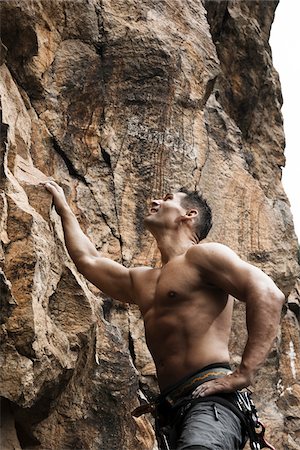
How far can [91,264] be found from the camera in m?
5.87

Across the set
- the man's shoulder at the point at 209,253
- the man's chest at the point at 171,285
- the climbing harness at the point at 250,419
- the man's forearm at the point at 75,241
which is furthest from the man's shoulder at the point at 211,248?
the man's forearm at the point at 75,241

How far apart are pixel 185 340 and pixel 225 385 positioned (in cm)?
47

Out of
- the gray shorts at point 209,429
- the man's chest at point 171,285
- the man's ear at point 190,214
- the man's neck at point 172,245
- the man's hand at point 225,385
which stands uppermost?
the man's ear at point 190,214

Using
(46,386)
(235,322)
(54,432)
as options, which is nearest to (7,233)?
(46,386)

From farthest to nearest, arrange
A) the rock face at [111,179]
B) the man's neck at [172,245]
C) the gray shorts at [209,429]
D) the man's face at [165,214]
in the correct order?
the rock face at [111,179], the man's face at [165,214], the man's neck at [172,245], the gray shorts at [209,429]

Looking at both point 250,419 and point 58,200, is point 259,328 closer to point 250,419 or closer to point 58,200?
point 250,419

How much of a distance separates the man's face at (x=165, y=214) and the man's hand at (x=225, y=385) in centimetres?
137

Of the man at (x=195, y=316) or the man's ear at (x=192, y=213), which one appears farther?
the man's ear at (x=192, y=213)

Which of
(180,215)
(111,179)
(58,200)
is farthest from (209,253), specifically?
(111,179)

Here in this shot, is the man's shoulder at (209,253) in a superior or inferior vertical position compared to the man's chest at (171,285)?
superior

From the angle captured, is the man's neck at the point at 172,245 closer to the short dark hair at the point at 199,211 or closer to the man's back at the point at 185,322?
the short dark hair at the point at 199,211

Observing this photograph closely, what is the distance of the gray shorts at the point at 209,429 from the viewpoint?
13.9 feet

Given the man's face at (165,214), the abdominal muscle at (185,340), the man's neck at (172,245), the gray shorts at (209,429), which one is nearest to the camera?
the gray shorts at (209,429)

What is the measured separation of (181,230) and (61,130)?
2624 millimetres
